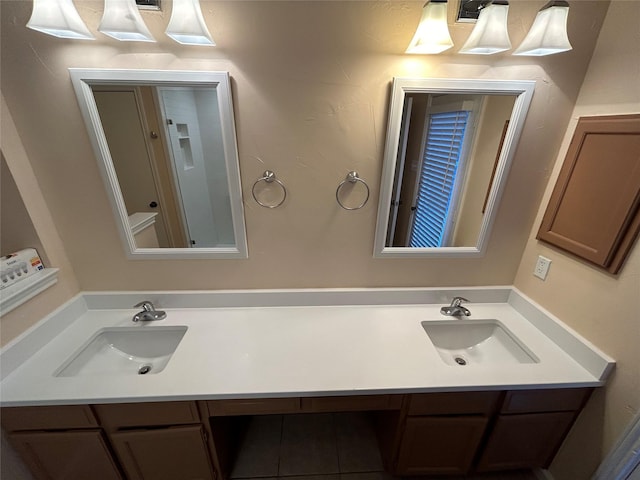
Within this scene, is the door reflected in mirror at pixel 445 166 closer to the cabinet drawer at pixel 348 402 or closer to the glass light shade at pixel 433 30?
the glass light shade at pixel 433 30

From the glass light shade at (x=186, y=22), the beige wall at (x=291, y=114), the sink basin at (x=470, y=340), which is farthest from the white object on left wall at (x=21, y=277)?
the sink basin at (x=470, y=340)

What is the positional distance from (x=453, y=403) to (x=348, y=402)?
451mm

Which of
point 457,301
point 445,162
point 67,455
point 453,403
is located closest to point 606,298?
point 457,301

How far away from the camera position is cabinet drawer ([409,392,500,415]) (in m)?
1.04

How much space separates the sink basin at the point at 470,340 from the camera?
1307mm

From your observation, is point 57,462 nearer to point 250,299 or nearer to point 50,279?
point 50,279

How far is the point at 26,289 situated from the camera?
1.05 m

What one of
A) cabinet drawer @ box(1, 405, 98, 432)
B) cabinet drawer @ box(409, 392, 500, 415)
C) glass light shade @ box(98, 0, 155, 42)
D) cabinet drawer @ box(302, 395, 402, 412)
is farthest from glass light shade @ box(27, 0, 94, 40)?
cabinet drawer @ box(409, 392, 500, 415)

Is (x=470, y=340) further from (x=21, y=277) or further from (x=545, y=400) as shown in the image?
(x=21, y=277)

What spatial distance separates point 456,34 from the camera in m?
1.03

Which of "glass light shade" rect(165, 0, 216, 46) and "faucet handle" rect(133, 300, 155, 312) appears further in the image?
"faucet handle" rect(133, 300, 155, 312)

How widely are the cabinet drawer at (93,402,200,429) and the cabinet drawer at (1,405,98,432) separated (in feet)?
0.16

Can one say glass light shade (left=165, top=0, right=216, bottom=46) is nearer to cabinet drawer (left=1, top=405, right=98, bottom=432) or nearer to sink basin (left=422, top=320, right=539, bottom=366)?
cabinet drawer (left=1, top=405, right=98, bottom=432)

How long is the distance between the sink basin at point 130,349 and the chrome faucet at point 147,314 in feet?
0.17
